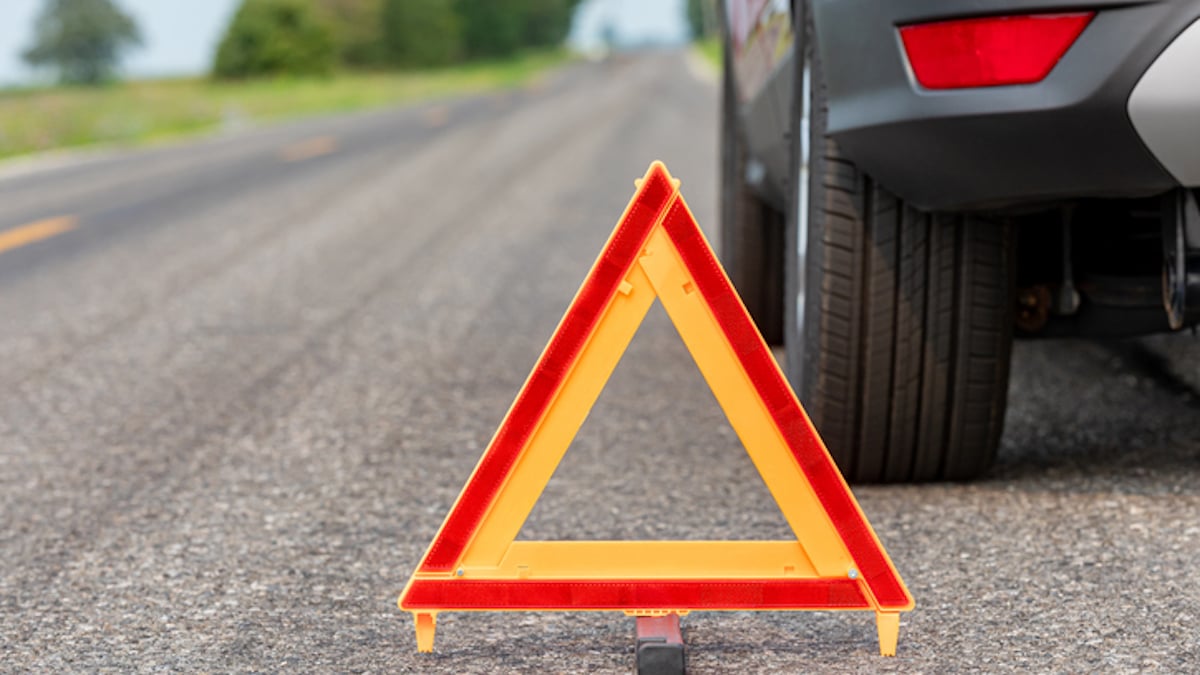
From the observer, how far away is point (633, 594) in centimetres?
215

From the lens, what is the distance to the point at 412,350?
482cm

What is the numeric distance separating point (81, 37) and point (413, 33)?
87.4 feet

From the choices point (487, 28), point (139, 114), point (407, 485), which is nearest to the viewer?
point (407, 485)

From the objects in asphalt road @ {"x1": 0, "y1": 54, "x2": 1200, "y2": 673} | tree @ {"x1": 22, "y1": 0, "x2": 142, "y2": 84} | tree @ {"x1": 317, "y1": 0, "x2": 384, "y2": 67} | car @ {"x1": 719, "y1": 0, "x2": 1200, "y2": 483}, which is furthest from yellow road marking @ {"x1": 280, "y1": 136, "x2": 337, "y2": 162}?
tree @ {"x1": 22, "y1": 0, "x2": 142, "y2": 84}

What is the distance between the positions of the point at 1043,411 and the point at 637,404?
1048 mm

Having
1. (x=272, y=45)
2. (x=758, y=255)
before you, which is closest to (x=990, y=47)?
(x=758, y=255)

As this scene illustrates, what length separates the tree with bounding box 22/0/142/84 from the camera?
99.2 metres

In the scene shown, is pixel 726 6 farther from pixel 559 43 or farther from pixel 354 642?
pixel 559 43

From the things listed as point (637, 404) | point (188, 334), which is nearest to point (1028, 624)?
point (637, 404)

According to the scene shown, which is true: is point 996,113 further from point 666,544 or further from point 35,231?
point 35,231

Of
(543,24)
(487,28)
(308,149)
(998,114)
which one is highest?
(998,114)

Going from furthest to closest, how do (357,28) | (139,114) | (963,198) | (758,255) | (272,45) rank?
(357,28) → (272,45) → (139,114) → (758,255) → (963,198)

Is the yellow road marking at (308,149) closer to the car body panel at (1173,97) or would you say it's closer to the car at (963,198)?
the car at (963,198)

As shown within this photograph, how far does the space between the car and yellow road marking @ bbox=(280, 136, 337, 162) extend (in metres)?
11.2
